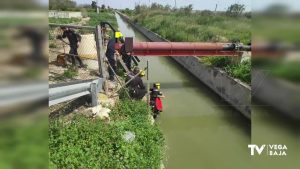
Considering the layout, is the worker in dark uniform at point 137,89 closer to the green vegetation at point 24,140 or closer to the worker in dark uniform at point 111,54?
the worker in dark uniform at point 111,54

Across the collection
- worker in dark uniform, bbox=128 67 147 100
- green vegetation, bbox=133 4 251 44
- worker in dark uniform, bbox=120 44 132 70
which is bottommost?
worker in dark uniform, bbox=128 67 147 100

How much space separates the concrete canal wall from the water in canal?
21 centimetres

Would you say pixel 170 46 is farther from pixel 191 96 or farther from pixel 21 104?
pixel 21 104

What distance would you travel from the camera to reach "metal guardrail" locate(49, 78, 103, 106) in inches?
197

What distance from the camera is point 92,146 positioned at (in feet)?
16.2

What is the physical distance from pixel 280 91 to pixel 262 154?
1055 mm

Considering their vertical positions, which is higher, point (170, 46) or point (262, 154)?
point (170, 46)

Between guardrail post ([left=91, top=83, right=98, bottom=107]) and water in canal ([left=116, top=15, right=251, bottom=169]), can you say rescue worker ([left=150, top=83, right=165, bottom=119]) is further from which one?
guardrail post ([left=91, top=83, right=98, bottom=107])

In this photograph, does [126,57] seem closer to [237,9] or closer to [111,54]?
[111,54]

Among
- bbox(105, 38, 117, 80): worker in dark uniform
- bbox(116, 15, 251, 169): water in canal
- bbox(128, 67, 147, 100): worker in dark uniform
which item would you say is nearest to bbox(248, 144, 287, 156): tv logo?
bbox(116, 15, 251, 169): water in canal

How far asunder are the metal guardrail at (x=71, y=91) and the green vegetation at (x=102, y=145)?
398mm

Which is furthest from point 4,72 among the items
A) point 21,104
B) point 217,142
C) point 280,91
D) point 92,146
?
point 217,142

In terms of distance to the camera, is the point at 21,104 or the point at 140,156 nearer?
the point at 21,104

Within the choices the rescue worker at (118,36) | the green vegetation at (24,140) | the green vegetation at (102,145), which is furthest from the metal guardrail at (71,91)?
the green vegetation at (24,140)
